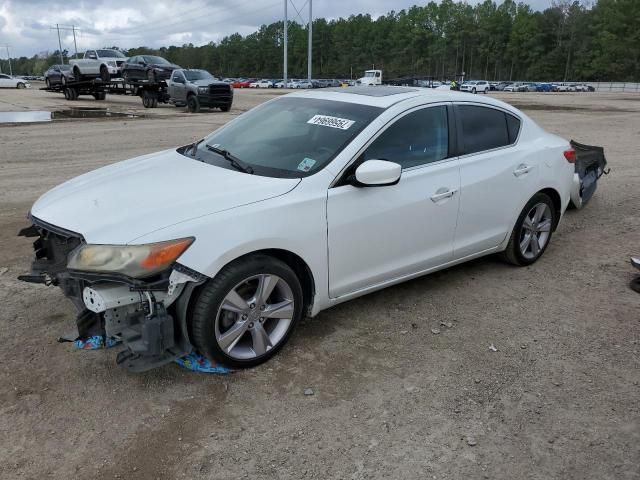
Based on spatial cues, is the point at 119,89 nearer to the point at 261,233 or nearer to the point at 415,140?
the point at 415,140

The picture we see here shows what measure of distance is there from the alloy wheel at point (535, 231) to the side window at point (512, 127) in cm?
65

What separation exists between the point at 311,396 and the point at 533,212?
9.78ft

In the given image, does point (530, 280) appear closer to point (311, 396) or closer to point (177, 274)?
point (311, 396)

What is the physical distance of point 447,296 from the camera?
178 inches

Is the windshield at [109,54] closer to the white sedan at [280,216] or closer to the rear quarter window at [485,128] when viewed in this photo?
the white sedan at [280,216]

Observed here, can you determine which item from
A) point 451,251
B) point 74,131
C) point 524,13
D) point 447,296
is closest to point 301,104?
point 451,251

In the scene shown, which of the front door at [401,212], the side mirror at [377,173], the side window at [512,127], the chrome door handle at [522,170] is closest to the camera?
the side mirror at [377,173]

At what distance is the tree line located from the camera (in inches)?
3669

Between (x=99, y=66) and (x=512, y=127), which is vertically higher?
(x=99, y=66)

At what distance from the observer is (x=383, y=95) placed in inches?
166

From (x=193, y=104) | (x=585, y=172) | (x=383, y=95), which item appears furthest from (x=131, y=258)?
(x=193, y=104)

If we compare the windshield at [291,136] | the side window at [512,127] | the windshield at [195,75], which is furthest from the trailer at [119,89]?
the side window at [512,127]

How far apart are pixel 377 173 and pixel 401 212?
465mm

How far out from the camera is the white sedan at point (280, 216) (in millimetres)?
2947
